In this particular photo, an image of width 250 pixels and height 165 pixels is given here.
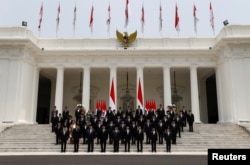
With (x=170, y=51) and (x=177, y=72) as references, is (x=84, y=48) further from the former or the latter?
(x=177, y=72)

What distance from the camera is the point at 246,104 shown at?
20438 millimetres

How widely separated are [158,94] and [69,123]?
1407 cm

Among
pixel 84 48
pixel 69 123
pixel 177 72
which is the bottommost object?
pixel 69 123

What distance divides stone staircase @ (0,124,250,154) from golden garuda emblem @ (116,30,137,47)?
32.4ft

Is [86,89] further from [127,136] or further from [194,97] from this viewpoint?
[127,136]

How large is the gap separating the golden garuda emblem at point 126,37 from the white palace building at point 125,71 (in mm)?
421

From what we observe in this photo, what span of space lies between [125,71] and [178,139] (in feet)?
38.5

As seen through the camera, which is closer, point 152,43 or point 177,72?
point 152,43

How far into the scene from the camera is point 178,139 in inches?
623

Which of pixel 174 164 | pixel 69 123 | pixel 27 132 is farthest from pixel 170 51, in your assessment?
pixel 174 164

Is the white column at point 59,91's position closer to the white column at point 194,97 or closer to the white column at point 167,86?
the white column at point 167,86

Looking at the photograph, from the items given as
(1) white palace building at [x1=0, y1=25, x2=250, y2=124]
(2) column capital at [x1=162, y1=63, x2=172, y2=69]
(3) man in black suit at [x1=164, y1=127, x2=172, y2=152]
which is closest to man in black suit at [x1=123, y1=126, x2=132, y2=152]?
(3) man in black suit at [x1=164, y1=127, x2=172, y2=152]

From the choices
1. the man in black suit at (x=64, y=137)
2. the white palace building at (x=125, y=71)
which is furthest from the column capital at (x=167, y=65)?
the man in black suit at (x=64, y=137)

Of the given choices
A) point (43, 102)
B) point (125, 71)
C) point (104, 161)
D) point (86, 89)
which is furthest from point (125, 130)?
point (43, 102)
